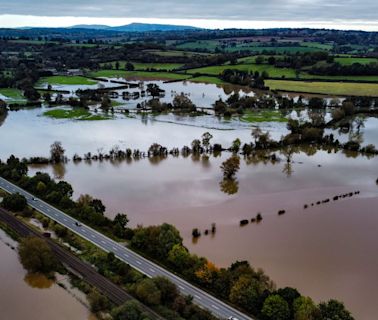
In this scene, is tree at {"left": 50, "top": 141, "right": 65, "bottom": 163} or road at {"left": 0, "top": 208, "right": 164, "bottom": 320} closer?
road at {"left": 0, "top": 208, "right": 164, "bottom": 320}

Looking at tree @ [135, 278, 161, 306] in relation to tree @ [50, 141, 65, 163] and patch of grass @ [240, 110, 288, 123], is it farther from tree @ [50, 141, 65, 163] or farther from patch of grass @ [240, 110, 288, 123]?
patch of grass @ [240, 110, 288, 123]

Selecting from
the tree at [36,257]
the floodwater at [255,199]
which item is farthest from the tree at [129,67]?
the tree at [36,257]

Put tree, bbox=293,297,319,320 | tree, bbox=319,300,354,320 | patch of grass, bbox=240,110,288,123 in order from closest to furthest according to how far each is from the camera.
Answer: tree, bbox=319,300,354,320 → tree, bbox=293,297,319,320 → patch of grass, bbox=240,110,288,123

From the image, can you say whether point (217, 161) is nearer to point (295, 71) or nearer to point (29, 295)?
point (29, 295)

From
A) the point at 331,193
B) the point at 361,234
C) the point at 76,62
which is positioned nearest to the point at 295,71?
the point at 76,62

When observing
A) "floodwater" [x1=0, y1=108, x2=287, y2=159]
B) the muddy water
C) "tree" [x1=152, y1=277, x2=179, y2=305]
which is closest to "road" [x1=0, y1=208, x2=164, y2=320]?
"tree" [x1=152, y1=277, x2=179, y2=305]

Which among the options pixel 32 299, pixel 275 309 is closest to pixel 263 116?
pixel 275 309
